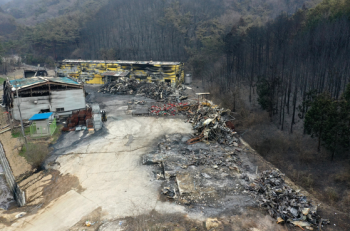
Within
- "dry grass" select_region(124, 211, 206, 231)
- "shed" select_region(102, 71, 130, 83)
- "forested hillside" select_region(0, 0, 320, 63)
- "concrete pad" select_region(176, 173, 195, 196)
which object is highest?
"forested hillside" select_region(0, 0, 320, 63)

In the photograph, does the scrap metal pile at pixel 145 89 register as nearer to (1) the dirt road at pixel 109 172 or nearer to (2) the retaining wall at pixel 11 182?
(1) the dirt road at pixel 109 172

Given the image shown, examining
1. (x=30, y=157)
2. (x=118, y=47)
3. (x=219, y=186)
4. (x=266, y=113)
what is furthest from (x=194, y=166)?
(x=118, y=47)

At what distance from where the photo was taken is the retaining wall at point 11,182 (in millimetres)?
12057

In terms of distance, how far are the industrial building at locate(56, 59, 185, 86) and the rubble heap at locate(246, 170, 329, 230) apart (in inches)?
996

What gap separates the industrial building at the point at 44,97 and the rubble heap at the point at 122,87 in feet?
29.3

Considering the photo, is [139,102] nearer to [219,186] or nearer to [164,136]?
[164,136]

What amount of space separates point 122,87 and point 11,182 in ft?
66.8

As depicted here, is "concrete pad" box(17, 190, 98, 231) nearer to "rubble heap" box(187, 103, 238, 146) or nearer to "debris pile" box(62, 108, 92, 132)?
"rubble heap" box(187, 103, 238, 146)

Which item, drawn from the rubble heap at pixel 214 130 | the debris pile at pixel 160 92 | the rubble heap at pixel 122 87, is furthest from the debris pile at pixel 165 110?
the rubble heap at pixel 122 87

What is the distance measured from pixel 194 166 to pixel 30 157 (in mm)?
9473

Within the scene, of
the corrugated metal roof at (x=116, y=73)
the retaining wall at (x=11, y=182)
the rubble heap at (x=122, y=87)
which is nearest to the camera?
the retaining wall at (x=11, y=182)

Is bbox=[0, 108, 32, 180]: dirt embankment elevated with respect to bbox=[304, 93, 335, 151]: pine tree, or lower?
lower

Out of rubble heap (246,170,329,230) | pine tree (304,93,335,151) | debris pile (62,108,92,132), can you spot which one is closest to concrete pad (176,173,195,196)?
rubble heap (246,170,329,230)

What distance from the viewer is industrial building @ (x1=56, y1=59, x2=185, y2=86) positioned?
3531 cm
